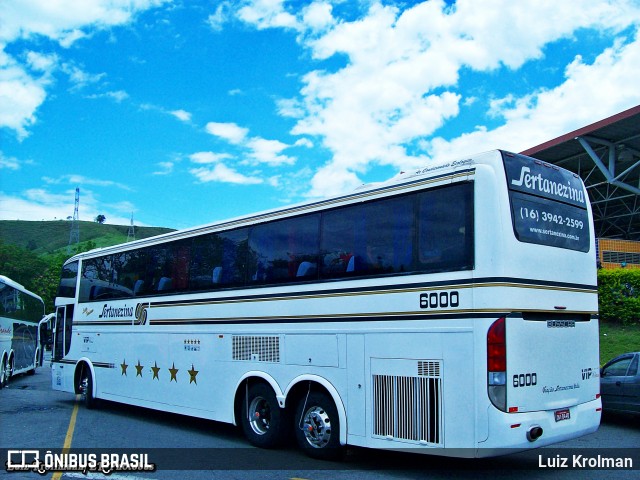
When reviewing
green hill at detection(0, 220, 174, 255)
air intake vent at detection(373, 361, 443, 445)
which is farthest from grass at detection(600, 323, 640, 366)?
green hill at detection(0, 220, 174, 255)

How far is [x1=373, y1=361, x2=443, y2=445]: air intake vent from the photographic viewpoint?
6.69 m

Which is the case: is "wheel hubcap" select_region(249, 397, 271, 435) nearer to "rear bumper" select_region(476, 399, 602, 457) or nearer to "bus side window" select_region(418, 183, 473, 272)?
"bus side window" select_region(418, 183, 473, 272)

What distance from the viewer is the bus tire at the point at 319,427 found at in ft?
25.9

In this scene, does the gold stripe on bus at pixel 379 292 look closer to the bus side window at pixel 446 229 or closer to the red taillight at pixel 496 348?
the bus side window at pixel 446 229

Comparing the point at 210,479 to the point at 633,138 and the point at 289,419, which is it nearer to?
the point at 289,419

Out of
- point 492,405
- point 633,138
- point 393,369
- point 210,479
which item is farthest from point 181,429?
point 633,138

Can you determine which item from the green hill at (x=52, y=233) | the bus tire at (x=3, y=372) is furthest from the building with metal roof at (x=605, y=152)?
the green hill at (x=52, y=233)

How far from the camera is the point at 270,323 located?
9.02 metres

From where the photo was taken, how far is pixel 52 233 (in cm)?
15400

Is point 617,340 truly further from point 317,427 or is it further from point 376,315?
point 376,315

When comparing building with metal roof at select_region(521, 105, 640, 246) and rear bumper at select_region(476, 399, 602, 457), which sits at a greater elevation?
building with metal roof at select_region(521, 105, 640, 246)

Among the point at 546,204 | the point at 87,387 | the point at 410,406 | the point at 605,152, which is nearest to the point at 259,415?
the point at 410,406

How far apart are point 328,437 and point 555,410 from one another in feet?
9.39

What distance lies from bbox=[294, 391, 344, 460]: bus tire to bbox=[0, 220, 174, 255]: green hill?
136m
